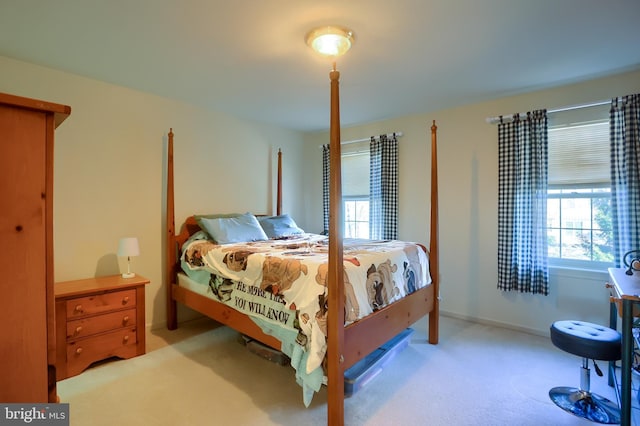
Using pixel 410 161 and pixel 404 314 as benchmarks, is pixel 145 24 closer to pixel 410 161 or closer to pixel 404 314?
pixel 404 314

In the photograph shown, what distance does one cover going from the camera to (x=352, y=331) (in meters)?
1.84

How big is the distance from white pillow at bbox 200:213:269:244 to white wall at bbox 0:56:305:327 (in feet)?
1.53

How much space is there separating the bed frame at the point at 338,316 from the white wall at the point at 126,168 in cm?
16

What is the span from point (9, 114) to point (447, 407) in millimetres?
2401

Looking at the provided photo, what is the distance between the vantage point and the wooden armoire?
2.04 ft

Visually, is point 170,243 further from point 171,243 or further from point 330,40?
point 330,40

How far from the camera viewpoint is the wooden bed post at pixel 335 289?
169 centimetres

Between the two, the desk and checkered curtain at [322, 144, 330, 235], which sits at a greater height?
checkered curtain at [322, 144, 330, 235]

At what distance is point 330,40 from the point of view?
6.73ft

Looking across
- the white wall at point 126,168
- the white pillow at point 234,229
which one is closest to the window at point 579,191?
the white pillow at point 234,229

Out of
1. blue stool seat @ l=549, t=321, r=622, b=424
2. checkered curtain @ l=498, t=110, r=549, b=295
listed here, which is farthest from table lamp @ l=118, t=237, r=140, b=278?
checkered curtain @ l=498, t=110, r=549, b=295

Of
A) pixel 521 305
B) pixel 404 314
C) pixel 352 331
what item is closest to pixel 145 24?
pixel 352 331

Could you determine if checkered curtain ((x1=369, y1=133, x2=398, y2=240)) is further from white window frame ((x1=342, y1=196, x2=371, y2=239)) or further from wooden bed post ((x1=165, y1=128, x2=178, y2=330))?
wooden bed post ((x1=165, y1=128, x2=178, y2=330))
